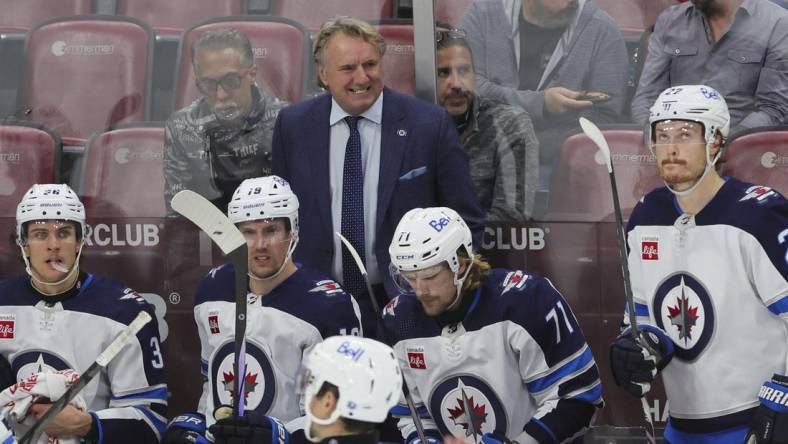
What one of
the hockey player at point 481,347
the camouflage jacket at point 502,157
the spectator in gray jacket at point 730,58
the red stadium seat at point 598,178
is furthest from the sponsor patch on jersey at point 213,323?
the spectator in gray jacket at point 730,58

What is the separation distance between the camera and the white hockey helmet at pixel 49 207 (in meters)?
3.67

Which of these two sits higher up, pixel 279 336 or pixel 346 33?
pixel 346 33

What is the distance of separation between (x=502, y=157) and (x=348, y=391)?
65.9 inches

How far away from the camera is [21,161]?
423cm

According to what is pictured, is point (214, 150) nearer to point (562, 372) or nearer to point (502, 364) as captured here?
point (502, 364)

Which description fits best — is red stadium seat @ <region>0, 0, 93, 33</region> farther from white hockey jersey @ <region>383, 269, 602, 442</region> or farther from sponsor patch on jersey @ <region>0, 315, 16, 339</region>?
white hockey jersey @ <region>383, 269, 602, 442</region>

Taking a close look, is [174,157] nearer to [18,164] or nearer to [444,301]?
[18,164]

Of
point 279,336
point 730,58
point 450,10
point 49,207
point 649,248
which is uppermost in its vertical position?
point 450,10

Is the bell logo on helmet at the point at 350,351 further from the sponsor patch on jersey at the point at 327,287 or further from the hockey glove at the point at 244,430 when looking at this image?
the sponsor patch on jersey at the point at 327,287

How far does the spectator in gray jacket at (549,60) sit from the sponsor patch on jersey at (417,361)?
31.6 inches

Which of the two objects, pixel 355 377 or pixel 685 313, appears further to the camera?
pixel 685 313

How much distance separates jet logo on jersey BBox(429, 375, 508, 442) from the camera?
11.1 feet

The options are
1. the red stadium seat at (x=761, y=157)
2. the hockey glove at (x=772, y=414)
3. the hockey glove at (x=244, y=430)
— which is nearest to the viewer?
the hockey glove at (x=772, y=414)

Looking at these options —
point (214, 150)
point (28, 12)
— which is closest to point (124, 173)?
point (214, 150)
